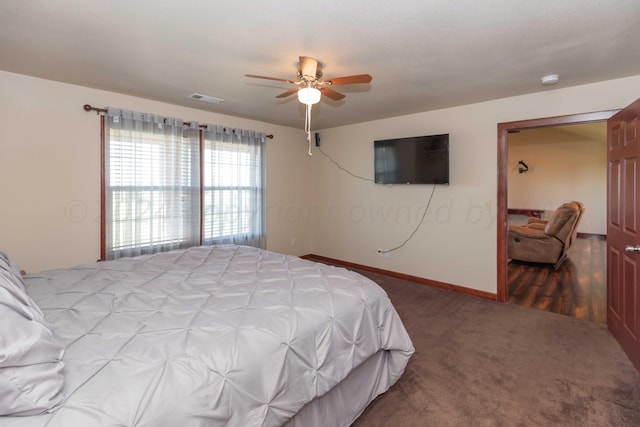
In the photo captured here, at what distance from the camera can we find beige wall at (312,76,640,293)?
11.1 ft

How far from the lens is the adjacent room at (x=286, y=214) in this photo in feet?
4.42

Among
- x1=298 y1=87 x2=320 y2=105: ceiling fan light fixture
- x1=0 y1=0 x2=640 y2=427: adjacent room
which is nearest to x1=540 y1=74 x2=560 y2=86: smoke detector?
x1=0 y1=0 x2=640 y2=427: adjacent room

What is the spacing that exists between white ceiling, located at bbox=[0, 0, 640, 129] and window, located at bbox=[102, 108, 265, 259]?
0.58 meters

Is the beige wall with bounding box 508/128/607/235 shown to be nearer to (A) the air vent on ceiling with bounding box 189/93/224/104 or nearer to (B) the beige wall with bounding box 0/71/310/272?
(A) the air vent on ceiling with bounding box 189/93/224/104

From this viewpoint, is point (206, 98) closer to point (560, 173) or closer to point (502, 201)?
point (502, 201)

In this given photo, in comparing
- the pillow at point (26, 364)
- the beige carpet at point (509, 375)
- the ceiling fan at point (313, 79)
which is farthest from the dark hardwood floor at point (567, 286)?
the pillow at point (26, 364)

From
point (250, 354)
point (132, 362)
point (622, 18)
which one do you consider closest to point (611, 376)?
point (622, 18)

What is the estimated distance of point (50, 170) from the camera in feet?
10.0

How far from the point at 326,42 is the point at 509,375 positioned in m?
2.68

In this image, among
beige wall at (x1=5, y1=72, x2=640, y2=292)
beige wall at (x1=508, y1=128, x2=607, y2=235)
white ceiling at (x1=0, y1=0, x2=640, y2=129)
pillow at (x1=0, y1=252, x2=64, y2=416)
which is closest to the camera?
pillow at (x1=0, y1=252, x2=64, y2=416)

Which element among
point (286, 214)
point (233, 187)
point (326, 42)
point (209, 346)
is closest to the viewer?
point (209, 346)

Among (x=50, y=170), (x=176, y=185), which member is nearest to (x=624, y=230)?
(x=176, y=185)

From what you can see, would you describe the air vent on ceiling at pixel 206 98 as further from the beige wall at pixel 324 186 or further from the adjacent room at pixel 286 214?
the beige wall at pixel 324 186

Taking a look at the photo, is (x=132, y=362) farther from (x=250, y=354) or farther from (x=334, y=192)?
(x=334, y=192)
